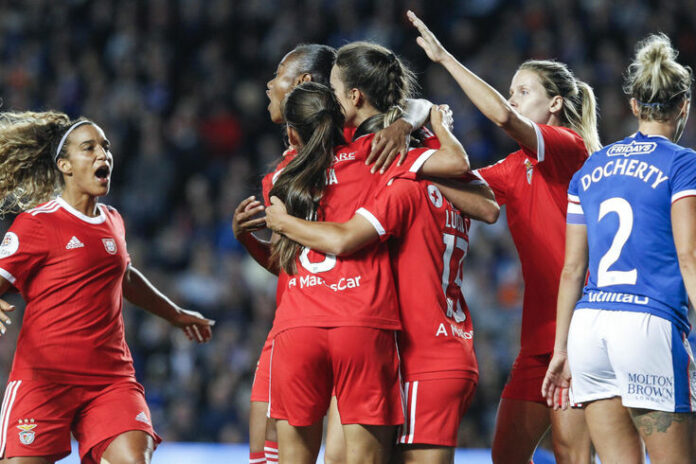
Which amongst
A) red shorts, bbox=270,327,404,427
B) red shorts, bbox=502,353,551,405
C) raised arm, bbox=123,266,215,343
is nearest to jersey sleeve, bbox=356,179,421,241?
red shorts, bbox=270,327,404,427

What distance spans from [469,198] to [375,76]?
2.19 feet

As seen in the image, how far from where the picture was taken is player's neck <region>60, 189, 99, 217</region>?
14.5 feet

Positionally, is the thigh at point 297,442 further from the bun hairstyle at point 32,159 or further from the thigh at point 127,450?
the bun hairstyle at point 32,159

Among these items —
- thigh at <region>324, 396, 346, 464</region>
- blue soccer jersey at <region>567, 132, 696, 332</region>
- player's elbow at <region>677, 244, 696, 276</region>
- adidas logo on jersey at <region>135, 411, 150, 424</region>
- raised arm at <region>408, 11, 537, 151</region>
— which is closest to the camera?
player's elbow at <region>677, 244, 696, 276</region>

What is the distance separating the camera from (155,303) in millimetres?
4805

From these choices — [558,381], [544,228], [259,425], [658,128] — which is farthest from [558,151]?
[259,425]

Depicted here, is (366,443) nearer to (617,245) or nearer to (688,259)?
(617,245)

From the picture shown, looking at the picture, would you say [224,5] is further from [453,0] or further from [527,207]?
[527,207]

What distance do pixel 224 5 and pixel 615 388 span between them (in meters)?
9.66

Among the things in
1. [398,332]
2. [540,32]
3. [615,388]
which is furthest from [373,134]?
[540,32]

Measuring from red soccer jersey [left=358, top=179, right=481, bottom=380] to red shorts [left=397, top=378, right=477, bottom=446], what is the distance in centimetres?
4

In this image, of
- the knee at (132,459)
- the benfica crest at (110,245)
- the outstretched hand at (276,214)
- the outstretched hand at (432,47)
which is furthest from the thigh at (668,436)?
the benfica crest at (110,245)

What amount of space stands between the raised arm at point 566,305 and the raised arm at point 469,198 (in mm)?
347

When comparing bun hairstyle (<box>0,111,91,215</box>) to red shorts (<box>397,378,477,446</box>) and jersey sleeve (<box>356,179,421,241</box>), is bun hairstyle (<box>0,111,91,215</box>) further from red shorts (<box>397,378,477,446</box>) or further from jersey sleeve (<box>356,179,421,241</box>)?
red shorts (<box>397,378,477,446</box>)
